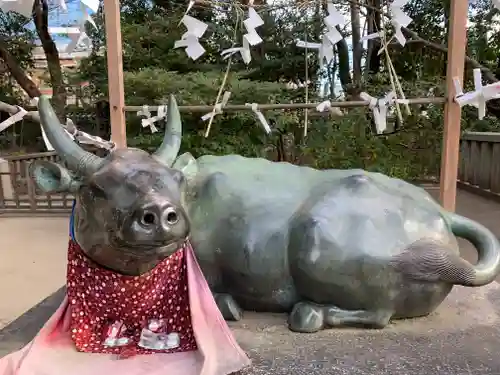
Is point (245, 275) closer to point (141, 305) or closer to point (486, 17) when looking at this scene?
point (141, 305)

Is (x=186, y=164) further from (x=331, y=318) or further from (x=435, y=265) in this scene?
(x=435, y=265)

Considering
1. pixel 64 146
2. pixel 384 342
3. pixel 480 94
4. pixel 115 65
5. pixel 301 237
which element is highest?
pixel 115 65

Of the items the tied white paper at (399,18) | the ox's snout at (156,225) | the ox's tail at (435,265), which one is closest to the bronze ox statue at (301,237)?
the ox's tail at (435,265)

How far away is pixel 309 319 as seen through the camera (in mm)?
1797

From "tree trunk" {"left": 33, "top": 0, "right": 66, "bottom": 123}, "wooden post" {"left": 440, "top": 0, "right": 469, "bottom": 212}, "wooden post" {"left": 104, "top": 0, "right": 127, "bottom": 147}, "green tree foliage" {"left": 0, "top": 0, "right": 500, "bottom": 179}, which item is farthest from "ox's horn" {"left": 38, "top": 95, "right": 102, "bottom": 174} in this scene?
"tree trunk" {"left": 33, "top": 0, "right": 66, "bottom": 123}

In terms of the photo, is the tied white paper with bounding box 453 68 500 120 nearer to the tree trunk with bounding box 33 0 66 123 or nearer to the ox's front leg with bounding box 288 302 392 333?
the ox's front leg with bounding box 288 302 392 333

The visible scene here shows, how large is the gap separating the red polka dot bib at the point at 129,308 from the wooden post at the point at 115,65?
1.21 meters

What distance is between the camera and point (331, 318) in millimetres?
1814

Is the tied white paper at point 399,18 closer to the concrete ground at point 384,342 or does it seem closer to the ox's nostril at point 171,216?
the concrete ground at point 384,342

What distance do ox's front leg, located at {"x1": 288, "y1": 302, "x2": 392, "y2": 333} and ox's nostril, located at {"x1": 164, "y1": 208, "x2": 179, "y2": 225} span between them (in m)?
0.67

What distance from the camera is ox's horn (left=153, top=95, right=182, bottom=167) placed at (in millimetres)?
1676

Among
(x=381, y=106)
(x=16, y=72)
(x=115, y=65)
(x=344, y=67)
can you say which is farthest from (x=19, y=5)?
(x=16, y=72)

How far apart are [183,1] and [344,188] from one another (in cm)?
533

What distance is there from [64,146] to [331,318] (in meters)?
0.98
